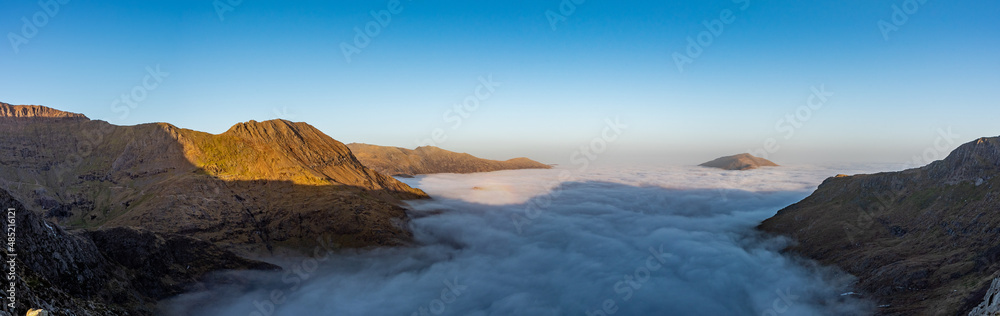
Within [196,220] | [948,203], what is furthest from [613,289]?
[196,220]

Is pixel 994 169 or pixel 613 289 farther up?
pixel 994 169

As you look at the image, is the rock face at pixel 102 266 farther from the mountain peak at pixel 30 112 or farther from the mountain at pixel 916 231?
the mountain at pixel 916 231

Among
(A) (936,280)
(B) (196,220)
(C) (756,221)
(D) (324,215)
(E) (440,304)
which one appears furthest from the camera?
(C) (756,221)

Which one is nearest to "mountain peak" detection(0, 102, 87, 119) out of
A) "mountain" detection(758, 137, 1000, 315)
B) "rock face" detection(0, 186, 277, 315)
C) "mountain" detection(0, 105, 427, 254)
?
"mountain" detection(0, 105, 427, 254)

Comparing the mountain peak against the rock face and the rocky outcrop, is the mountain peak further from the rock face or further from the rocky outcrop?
the rocky outcrop

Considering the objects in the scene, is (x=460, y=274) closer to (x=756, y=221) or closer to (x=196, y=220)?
Answer: (x=196, y=220)

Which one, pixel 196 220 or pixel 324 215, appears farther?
pixel 324 215

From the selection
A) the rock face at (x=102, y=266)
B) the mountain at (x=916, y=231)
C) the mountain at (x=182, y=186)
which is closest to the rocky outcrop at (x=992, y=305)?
the mountain at (x=916, y=231)
